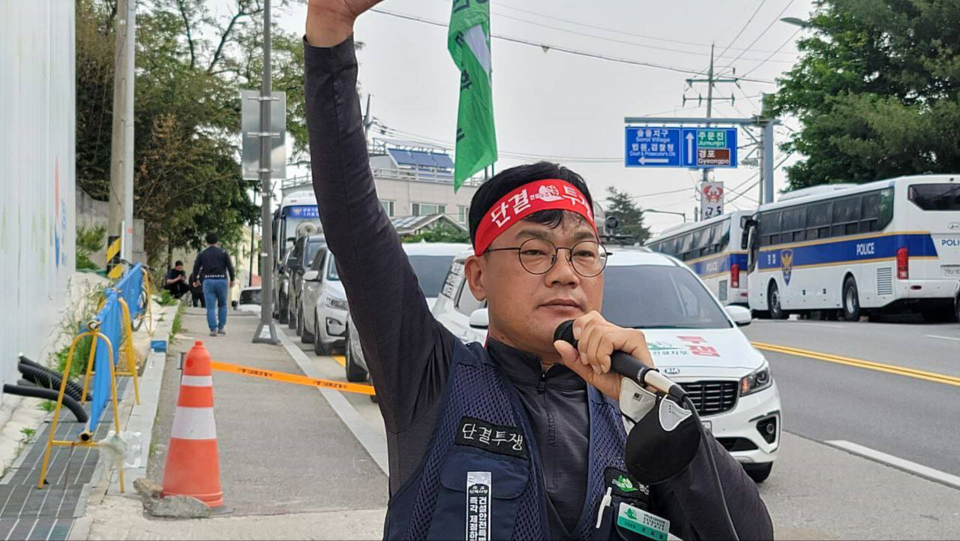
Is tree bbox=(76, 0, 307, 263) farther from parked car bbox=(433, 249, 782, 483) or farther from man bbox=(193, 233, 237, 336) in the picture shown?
parked car bbox=(433, 249, 782, 483)

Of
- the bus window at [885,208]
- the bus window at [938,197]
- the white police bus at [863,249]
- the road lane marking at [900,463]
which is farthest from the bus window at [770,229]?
the road lane marking at [900,463]

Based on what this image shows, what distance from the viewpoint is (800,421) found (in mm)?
11391

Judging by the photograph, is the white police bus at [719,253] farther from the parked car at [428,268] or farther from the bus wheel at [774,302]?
the parked car at [428,268]

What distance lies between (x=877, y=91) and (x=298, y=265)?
24.8 meters

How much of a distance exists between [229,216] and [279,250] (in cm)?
502

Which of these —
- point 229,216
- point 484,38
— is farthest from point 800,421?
point 229,216

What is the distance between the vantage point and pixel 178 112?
34875 mm

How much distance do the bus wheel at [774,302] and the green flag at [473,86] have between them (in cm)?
3108

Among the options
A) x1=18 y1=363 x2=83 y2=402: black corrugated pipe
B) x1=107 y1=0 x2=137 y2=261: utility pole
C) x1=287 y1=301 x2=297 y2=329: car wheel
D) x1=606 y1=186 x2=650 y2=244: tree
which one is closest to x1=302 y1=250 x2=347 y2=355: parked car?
x1=107 y1=0 x2=137 y2=261: utility pole

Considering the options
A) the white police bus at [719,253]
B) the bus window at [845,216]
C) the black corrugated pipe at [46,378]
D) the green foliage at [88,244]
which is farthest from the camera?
the white police bus at [719,253]

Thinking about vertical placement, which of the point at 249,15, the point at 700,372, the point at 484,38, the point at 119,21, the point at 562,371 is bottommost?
the point at 700,372

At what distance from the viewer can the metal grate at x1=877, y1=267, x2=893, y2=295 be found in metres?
26.0

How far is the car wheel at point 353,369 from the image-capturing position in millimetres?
13469

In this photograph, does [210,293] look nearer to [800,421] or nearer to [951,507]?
[800,421]
